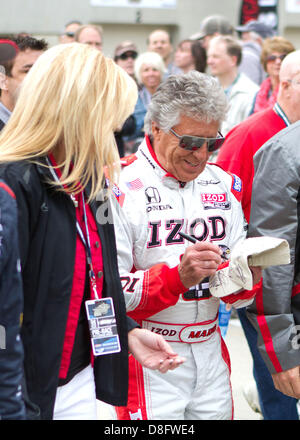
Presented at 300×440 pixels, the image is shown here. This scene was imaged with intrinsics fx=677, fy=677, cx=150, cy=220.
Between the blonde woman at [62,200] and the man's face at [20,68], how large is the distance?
5.03 ft

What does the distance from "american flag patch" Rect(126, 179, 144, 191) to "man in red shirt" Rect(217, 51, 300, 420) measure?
0.83m

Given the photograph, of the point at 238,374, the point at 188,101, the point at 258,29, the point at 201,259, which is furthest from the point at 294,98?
the point at 258,29

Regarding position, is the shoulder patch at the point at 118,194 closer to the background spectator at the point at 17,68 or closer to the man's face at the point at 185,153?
the man's face at the point at 185,153

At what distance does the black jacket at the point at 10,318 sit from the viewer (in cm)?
157

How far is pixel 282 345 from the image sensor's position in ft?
8.27

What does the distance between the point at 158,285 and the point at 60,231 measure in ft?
2.28

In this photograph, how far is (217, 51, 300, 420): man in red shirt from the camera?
3.38 metres

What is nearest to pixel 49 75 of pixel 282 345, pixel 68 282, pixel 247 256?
pixel 68 282

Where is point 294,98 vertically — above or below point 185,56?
below

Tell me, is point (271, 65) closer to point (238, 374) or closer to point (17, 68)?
point (238, 374)

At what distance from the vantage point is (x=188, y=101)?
8.31 feet

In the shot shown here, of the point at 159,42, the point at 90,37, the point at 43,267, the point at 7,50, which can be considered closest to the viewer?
the point at 43,267

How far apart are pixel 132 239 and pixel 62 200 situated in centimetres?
75

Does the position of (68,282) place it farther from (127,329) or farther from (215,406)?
(215,406)
